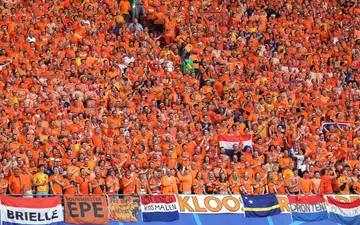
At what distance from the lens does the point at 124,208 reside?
2353 centimetres

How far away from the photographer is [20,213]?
2250 cm

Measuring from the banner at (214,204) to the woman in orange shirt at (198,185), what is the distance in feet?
2.47

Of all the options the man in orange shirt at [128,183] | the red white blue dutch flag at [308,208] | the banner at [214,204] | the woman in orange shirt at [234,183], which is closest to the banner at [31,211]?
the man in orange shirt at [128,183]

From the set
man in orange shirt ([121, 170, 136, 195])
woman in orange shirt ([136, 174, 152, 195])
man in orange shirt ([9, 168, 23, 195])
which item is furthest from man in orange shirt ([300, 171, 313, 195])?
man in orange shirt ([9, 168, 23, 195])

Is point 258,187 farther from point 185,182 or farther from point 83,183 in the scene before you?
point 83,183

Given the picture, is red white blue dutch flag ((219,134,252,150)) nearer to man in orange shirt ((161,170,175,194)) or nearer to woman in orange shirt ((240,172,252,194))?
woman in orange shirt ((240,172,252,194))

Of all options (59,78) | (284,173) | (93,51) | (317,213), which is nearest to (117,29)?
(93,51)

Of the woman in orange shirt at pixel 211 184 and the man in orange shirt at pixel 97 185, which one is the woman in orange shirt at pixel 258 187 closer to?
the woman in orange shirt at pixel 211 184

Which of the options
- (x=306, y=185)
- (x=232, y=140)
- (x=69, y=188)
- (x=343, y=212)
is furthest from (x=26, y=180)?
(x=343, y=212)

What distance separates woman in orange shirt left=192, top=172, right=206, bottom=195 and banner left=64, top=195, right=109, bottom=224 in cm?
293

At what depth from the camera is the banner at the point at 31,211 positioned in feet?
73.3

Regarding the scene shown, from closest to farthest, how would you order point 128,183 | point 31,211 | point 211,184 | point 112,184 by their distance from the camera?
point 31,211
point 112,184
point 128,183
point 211,184

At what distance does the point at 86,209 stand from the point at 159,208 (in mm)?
1864

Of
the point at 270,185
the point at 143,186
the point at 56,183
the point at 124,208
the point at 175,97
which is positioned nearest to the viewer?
the point at 124,208
